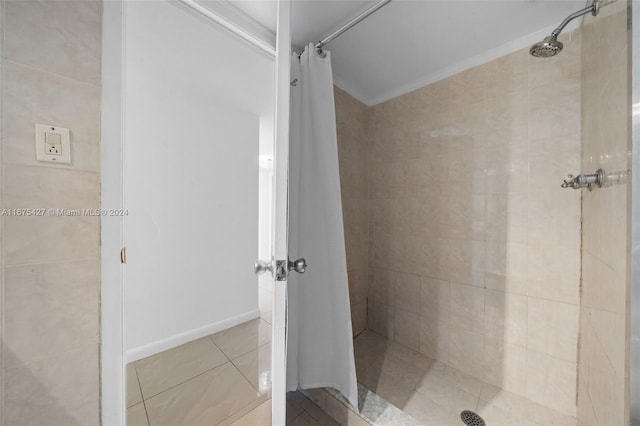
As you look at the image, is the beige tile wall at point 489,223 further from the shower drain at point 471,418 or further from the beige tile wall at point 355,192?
the shower drain at point 471,418

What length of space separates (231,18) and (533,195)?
1792 mm

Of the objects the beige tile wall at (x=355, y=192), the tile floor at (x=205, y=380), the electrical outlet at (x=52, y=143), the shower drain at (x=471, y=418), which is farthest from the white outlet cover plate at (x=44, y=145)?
the shower drain at (x=471, y=418)

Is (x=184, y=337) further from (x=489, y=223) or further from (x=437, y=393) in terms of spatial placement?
(x=489, y=223)

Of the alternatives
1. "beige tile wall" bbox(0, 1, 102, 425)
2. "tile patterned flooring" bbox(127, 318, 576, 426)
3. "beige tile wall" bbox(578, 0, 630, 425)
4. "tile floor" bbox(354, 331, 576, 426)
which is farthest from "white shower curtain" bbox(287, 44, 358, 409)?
"beige tile wall" bbox(578, 0, 630, 425)

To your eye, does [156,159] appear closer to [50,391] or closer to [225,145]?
[225,145]

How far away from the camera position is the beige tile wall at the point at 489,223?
115 cm

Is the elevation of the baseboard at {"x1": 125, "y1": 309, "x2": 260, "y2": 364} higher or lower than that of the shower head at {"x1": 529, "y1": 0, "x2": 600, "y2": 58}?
lower

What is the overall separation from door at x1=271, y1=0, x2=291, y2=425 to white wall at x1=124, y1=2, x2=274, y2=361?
0.29 meters

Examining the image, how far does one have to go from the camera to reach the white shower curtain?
→ 1.14 metres

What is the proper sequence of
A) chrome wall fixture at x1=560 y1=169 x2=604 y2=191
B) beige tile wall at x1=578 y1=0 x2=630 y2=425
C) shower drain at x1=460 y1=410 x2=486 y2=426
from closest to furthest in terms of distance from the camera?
beige tile wall at x1=578 y1=0 x2=630 y2=425 → chrome wall fixture at x1=560 y1=169 x2=604 y2=191 → shower drain at x1=460 y1=410 x2=486 y2=426

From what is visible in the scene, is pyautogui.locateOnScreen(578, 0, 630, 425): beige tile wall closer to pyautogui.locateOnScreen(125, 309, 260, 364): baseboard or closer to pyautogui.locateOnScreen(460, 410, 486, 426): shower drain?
pyautogui.locateOnScreen(460, 410, 486, 426): shower drain

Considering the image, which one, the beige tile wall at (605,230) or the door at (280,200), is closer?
the beige tile wall at (605,230)

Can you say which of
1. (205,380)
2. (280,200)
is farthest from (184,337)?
(280,200)

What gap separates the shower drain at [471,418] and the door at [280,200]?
0.97m
